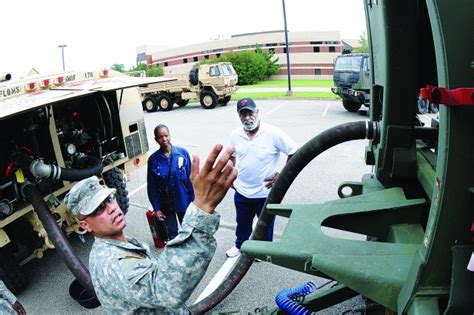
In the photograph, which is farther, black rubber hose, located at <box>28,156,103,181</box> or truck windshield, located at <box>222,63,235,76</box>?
truck windshield, located at <box>222,63,235,76</box>

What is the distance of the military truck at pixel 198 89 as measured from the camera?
19.7 meters

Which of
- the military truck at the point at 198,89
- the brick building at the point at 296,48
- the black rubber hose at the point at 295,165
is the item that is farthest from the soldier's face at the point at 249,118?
the brick building at the point at 296,48

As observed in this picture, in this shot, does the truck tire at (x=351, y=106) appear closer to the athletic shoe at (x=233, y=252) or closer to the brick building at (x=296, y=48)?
the athletic shoe at (x=233, y=252)

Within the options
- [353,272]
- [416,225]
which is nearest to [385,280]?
[353,272]

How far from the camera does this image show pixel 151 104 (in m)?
20.8

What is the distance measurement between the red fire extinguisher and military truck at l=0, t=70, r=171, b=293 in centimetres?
75

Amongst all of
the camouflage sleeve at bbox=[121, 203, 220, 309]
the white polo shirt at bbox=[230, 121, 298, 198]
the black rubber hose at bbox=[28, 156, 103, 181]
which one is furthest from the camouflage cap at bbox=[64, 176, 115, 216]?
the black rubber hose at bbox=[28, 156, 103, 181]

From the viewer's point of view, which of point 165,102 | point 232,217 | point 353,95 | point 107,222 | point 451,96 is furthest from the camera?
point 165,102

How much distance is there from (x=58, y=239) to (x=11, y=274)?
2.80 feet

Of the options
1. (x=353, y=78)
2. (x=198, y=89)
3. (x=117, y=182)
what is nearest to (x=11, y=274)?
(x=117, y=182)

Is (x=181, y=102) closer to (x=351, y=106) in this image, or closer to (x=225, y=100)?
(x=225, y=100)

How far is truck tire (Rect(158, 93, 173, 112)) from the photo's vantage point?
2059 centimetres

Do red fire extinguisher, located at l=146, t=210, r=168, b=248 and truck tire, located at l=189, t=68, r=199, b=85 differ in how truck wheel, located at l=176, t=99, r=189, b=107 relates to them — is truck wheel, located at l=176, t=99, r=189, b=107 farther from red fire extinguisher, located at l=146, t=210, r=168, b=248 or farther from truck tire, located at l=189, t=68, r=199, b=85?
red fire extinguisher, located at l=146, t=210, r=168, b=248

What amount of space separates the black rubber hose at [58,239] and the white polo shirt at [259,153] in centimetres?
167
